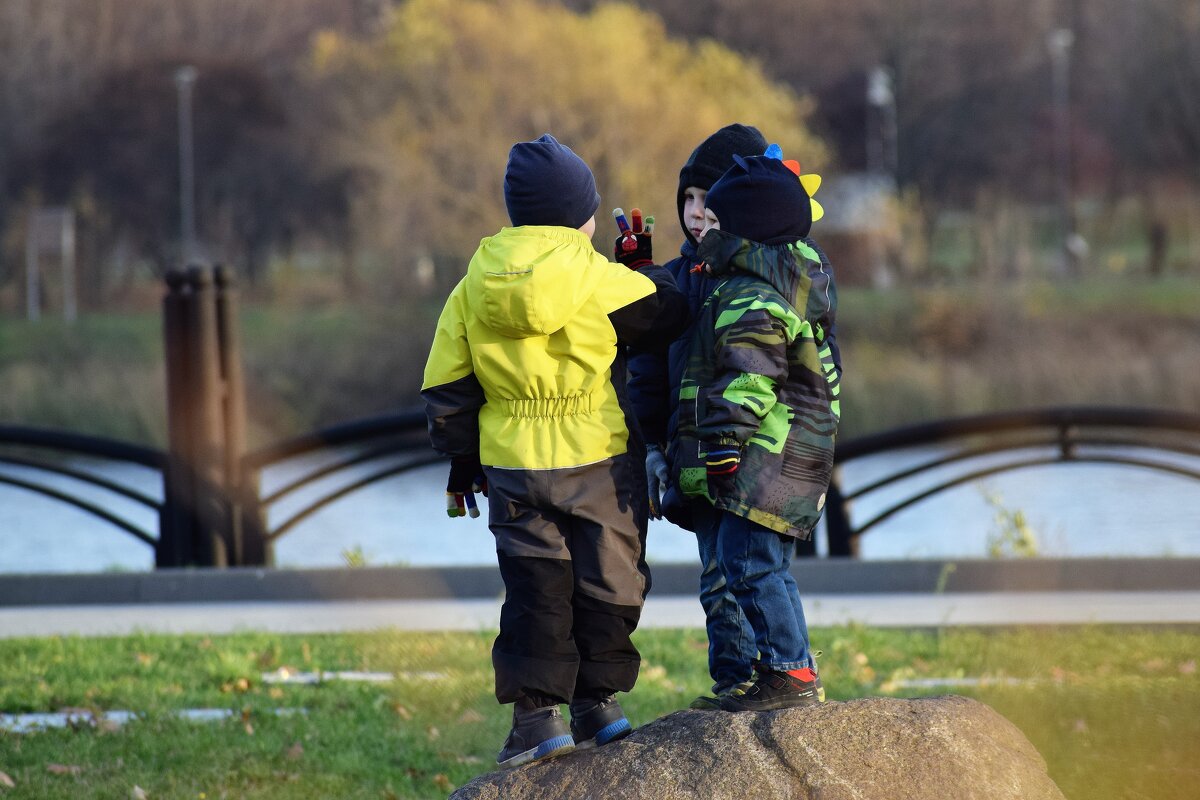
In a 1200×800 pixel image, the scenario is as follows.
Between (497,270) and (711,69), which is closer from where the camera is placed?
(497,270)

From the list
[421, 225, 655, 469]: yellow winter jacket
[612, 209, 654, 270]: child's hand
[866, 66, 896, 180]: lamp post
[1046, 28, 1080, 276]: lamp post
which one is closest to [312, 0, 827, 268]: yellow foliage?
[1046, 28, 1080, 276]: lamp post

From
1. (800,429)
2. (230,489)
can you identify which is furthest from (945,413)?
(800,429)

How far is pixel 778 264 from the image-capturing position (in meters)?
3.49

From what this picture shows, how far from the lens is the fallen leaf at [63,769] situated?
4.58 m

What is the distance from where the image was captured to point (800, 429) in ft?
11.7

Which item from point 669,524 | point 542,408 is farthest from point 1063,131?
point 542,408

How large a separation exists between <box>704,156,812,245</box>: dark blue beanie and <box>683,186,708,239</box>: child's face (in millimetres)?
303

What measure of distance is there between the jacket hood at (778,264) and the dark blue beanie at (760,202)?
29mm

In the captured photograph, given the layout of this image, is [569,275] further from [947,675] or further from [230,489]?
[230,489]

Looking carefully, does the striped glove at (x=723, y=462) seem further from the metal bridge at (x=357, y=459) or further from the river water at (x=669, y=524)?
the river water at (x=669, y=524)

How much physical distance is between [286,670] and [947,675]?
2.61 meters

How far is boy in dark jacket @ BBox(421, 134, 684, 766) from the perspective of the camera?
3.41 meters

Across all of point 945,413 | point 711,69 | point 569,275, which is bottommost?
point 945,413

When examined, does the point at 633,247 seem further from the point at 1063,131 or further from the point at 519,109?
the point at 1063,131
